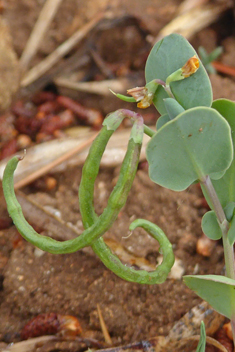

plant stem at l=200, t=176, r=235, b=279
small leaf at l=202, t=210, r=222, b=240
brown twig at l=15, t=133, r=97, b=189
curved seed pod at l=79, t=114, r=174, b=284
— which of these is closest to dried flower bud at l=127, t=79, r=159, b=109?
curved seed pod at l=79, t=114, r=174, b=284

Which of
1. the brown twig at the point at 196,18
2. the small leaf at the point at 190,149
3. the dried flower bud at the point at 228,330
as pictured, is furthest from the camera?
the brown twig at the point at 196,18

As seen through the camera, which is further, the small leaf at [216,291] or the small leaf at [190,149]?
the small leaf at [216,291]

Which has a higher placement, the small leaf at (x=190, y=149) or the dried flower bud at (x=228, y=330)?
the small leaf at (x=190, y=149)

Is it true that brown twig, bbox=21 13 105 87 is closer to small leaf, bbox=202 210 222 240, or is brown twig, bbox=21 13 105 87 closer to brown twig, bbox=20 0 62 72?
brown twig, bbox=20 0 62 72

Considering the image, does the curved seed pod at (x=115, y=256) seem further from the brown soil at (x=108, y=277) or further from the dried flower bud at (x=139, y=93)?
the brown soil at (x=108, y=277)

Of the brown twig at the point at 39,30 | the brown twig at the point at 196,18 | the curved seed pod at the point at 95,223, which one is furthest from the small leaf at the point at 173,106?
the brown twig at the point at 39,30

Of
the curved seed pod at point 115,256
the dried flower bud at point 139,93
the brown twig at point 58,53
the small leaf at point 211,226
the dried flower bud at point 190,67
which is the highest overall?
the dried flower bud at point 190,67
